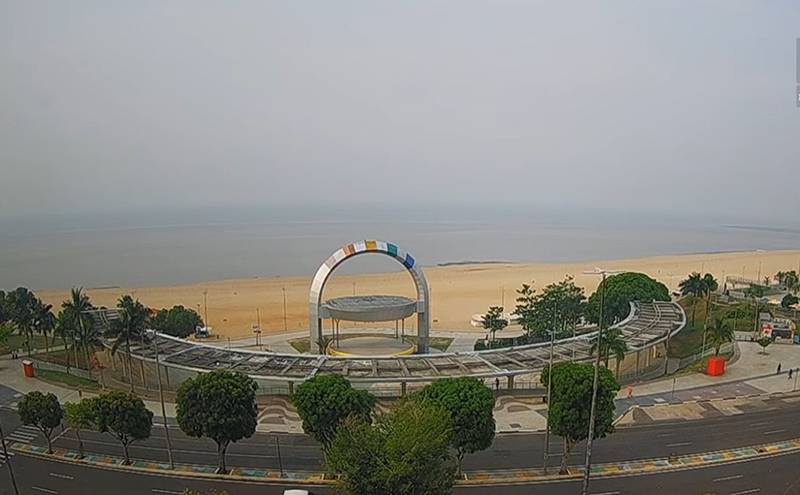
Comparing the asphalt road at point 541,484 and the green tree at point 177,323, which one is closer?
the asphalt road at point 541,484

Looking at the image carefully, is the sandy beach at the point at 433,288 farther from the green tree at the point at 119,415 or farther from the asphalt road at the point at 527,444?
the green tree at the point at 119,415

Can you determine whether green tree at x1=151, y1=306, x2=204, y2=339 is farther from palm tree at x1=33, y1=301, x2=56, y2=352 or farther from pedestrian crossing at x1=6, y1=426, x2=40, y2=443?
pedestrian crossing at x1=6, y1=426, x2=40, y2=443

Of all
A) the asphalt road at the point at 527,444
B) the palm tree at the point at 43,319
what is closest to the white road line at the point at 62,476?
the asphalt road at the point at 527,444

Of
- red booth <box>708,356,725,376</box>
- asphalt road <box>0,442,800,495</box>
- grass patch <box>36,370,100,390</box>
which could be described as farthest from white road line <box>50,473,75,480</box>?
red booth <box>708,356,725,376</box>

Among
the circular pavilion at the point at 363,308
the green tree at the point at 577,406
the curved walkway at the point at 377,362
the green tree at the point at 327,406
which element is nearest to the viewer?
the green tree at the point at 577,406

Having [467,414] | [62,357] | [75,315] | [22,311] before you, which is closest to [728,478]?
[467,414]

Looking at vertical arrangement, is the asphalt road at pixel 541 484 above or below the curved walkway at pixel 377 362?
below

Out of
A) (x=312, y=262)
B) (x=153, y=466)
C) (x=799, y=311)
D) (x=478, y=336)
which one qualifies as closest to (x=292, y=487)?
(x=153, y=466)

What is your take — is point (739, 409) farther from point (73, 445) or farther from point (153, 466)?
point (73, 445)
